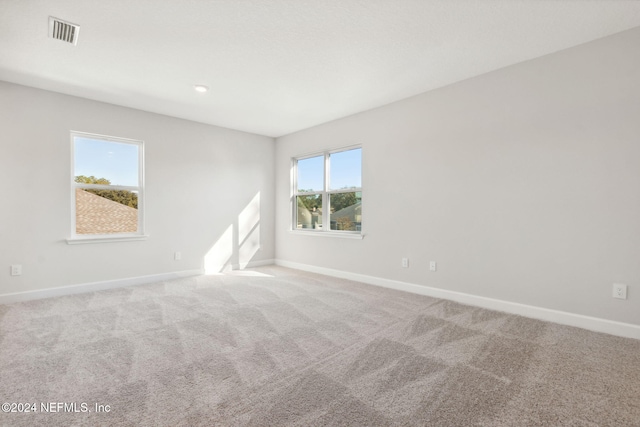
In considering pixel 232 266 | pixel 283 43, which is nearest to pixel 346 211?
pixel 232 266

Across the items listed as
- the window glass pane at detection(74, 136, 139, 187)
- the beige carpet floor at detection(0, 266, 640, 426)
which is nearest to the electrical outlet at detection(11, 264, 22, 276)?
the beige carpet floor at detection(0, 266, 640, 426)

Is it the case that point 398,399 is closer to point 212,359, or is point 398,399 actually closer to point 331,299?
point 212,359

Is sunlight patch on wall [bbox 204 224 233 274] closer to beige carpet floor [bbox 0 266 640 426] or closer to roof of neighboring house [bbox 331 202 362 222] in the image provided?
beige carpet floor [bbox 0 266 640 426]

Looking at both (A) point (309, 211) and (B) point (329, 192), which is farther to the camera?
(A) point (309, 211)

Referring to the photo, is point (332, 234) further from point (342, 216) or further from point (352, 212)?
point (352, 212)

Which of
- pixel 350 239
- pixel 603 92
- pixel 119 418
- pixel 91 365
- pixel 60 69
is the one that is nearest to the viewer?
pixel 119 418

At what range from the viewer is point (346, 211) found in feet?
15.6

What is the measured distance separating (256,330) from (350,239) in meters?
2.28

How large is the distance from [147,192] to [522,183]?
4.66 meters

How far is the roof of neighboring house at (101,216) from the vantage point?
3867 mm

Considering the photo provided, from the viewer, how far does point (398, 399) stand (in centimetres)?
165

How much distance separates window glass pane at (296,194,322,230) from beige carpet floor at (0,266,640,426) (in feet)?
6.98

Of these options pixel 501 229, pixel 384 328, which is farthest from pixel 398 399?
pixel 501 229

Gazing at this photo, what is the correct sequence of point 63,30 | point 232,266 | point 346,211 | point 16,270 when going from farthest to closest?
1. point 232,266
2. point 346,211
3. point 16,270
4. point 63,30
